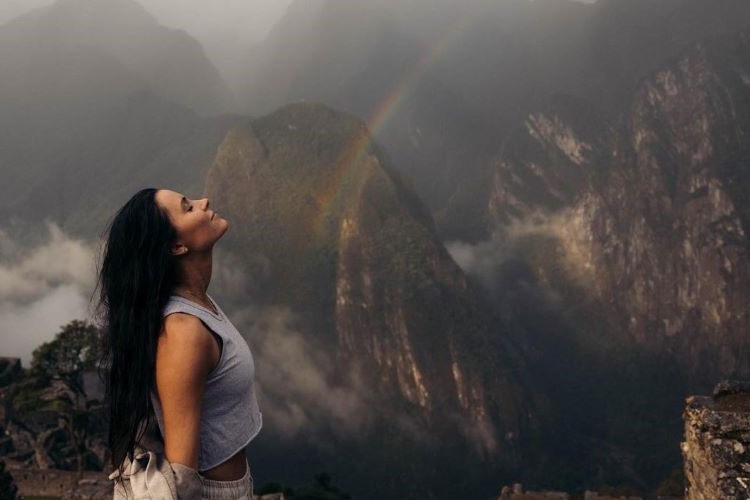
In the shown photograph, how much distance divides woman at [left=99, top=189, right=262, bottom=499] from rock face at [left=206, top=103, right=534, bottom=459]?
471 ft

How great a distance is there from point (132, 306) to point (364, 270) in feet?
475

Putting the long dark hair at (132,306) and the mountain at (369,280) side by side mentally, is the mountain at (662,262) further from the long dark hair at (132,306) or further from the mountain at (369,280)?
the long dark hair at (132,306)

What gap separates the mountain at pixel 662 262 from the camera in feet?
526

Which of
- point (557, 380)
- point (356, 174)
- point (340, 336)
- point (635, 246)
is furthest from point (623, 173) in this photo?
point (340, 336)

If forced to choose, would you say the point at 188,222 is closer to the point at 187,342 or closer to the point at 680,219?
the point at 187,342

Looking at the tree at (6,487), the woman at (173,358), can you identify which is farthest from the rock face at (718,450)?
the tree at (6,487)

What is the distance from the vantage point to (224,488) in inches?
125

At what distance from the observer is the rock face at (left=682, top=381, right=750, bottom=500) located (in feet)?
17.7

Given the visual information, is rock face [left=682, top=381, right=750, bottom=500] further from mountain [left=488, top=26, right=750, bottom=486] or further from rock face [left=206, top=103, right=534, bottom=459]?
mountain [left=488, top=26, right=750, bottom=486]

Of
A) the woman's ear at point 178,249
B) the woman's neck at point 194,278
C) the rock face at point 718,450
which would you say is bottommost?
the rock face at point 718,450

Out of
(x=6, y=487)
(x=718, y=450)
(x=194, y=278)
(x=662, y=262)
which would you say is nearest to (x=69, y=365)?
(x=6, y=487)

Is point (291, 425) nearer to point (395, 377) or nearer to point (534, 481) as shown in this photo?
point (395, 377)

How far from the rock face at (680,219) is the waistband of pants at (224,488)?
560 feet

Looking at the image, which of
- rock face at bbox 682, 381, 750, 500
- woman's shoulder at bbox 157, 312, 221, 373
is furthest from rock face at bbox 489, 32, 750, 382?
woman's shoulder at bbox 157, 312, 221, 373
